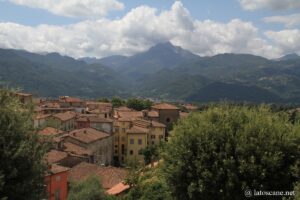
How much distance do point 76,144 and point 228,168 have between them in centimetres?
4774

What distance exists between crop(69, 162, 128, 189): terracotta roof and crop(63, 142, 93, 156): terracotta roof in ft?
27.1

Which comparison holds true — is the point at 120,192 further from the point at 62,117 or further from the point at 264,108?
the point at 62,117

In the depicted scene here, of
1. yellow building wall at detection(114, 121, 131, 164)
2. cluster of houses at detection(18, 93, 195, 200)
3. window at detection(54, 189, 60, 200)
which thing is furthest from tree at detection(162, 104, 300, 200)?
yellow building wall at detection(114, 121, 131, 164)

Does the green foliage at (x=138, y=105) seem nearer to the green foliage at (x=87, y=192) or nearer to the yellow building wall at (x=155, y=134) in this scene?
the yellow building wall at (x=155, y=134)

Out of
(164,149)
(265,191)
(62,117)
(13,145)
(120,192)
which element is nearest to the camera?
(13,145)

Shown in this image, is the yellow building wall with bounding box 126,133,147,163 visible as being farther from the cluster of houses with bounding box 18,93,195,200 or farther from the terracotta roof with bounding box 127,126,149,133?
the terracotta roof with bounding box 127,126,149,133

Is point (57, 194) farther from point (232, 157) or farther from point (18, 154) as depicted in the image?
point (18, 154)

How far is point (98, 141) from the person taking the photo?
71.0 metres

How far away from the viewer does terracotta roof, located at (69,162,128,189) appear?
45.0m

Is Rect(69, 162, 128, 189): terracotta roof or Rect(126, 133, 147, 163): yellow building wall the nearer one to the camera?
Rect(69, 162, 128, 189): terracotta roof

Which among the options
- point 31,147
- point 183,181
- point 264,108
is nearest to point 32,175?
point 31,147

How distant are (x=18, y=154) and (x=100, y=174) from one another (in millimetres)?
32625

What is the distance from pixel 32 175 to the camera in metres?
15.7

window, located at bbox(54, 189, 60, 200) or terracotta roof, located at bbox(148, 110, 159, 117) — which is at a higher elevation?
terracotta roof, located at bbox(148, 110, 159, 117)
